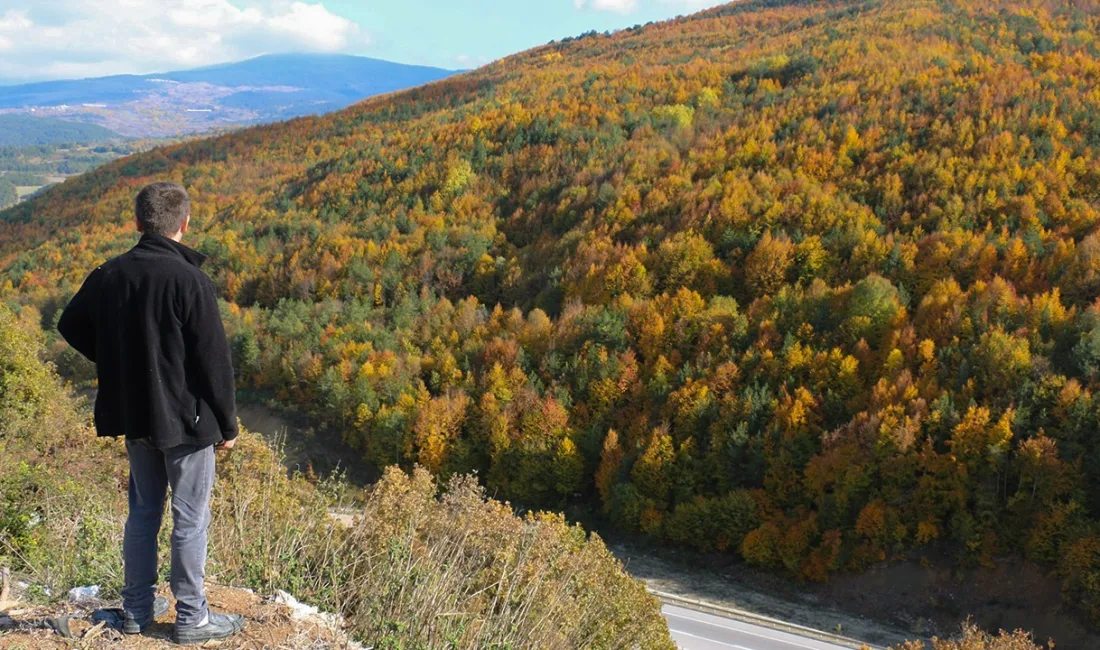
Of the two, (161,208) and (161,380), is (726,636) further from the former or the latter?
(161,208)

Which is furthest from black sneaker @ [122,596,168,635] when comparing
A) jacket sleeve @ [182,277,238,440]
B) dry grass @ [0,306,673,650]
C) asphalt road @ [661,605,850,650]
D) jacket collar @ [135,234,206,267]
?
asphalt road @ [661,605,850,650]

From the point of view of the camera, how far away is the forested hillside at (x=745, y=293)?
87.7ft

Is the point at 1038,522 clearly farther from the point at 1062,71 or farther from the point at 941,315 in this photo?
the point at 1062,71

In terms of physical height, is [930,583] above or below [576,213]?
below

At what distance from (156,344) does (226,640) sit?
7.18 feet

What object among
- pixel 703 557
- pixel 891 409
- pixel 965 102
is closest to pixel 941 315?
pixel 891 409

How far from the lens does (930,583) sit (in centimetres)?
2519

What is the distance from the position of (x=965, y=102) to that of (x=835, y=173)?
10.1 meters

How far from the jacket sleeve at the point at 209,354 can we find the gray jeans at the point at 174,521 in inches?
13.3

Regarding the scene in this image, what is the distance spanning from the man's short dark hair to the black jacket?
0.26ft

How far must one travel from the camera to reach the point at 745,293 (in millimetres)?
38125

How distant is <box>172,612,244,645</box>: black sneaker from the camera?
5.20 m

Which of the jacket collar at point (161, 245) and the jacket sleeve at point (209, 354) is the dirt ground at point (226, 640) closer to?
the jacket sleeve at point (209, 354)

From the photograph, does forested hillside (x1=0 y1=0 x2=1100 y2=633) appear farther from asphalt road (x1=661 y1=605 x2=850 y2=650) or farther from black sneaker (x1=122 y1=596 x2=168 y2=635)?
black sneaker (x1=122 y1=596 x2=168 y2=635)
